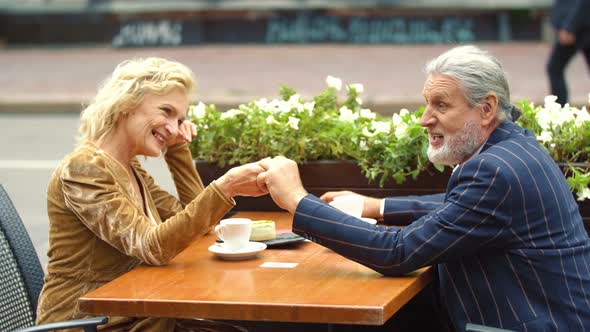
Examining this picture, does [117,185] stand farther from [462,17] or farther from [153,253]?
[462,17]

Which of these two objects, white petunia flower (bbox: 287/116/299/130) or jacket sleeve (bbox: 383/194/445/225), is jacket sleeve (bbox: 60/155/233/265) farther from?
white petunia flower (bbox: 287/116/299/130)

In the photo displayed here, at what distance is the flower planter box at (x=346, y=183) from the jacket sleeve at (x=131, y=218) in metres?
1.14

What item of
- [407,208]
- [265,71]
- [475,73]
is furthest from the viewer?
[265,71]

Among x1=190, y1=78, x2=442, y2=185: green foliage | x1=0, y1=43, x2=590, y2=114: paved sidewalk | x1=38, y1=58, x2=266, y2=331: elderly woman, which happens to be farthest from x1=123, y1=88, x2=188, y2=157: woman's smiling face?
Result: x1=0, y1=43, x2=590, y2=114: paved sidewalk

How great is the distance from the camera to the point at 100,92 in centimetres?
356

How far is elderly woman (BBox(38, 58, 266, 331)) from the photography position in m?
3.32

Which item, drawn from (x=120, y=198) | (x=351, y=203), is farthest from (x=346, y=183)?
(x=120, y=198)

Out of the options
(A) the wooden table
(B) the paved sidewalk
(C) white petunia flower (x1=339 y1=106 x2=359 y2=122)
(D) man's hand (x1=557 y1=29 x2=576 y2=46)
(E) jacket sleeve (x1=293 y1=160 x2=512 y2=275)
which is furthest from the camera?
(B) the paved sidewalk

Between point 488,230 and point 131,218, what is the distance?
1109 millimetres

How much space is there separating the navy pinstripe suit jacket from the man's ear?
0.35 feet

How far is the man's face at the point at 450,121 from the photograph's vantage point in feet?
10.5

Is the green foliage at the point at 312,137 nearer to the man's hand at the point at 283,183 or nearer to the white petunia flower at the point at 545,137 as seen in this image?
the white petunia flower at the point at 545,137

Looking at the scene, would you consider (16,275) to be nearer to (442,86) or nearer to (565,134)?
(442,86)

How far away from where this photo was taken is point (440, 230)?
3031mm
